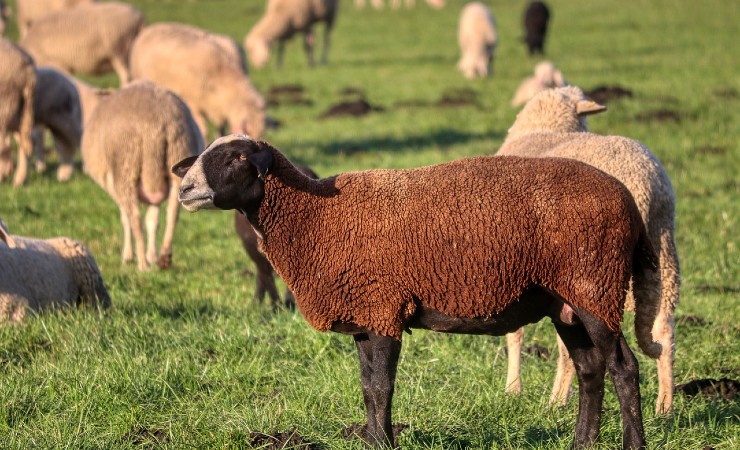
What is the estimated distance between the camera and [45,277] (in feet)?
24.7

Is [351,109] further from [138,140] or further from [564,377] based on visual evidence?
[564,377]

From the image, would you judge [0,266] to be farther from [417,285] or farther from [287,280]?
[417,285]

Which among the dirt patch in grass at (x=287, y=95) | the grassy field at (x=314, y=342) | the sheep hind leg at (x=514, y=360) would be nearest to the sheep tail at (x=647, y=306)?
A: the grassy field at (x=314, y=342)

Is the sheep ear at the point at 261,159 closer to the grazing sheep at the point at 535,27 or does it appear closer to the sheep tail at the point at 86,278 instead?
the sheep tail at the point at 86,278

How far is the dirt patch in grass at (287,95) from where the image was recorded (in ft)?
62.1

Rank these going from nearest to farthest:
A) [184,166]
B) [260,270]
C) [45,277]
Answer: [184,166] < [45,277] < [260,270]

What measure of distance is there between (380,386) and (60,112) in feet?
31.0

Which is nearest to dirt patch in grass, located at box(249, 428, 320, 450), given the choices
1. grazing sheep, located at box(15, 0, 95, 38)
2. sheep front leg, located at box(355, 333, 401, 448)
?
sheep front leg, located at box(355, 333, 401, 448)

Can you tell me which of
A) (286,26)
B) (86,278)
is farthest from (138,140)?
(286,26)

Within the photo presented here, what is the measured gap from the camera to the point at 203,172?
434 centimetres

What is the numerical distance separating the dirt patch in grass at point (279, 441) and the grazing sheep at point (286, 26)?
1964 cm

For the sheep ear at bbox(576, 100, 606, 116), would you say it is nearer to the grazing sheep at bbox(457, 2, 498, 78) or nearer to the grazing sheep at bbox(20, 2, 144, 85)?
the grazing sheep at bbox(20, 2, 144, 85)

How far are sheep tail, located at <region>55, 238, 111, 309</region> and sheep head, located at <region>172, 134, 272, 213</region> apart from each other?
3663 mm

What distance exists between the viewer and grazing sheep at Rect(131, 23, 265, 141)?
13.4 meters
